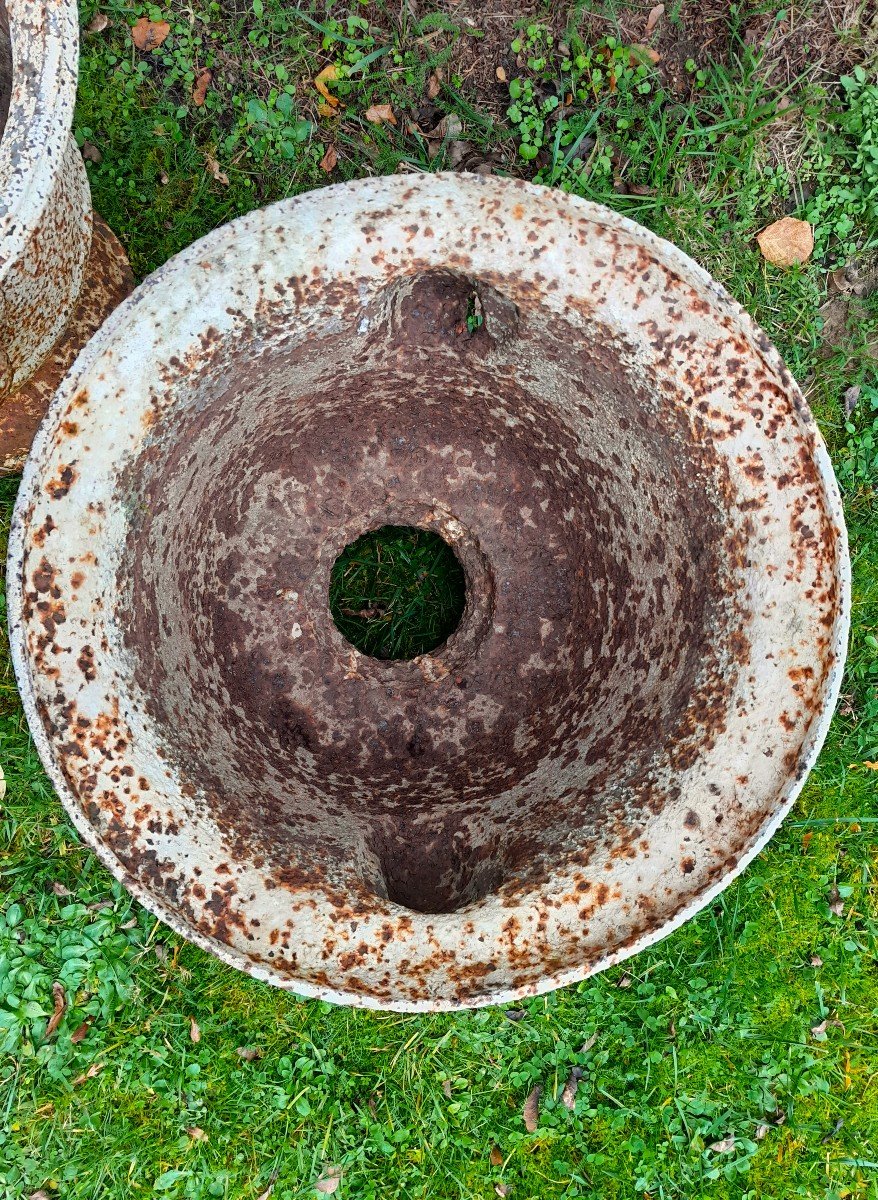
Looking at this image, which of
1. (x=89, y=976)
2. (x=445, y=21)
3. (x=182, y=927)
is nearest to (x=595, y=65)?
(x=445, y=21)

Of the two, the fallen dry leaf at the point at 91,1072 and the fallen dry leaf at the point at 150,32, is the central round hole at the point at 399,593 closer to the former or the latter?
the fallen dry leaf at the point at 91,1072

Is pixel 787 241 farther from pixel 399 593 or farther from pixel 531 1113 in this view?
pixel 531 1113

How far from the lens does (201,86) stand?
247 centimetres

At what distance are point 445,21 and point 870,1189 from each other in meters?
3.46

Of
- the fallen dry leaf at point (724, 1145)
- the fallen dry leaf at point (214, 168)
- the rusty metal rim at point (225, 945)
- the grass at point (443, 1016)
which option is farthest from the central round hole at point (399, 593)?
the fallen dry leaf at point (724, 1145)

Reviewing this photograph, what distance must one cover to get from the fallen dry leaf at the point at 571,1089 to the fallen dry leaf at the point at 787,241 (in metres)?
2.34

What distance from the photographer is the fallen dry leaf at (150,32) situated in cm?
245

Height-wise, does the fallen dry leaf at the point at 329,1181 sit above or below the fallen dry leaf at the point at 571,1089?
below

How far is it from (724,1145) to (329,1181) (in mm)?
1103

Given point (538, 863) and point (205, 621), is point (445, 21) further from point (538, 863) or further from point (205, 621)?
point (538, 863)

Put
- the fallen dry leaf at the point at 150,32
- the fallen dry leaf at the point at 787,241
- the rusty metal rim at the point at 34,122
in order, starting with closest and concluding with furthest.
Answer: the rusty metal rim at the point at 34,122 → the fallen dry leaf at the point at 150,32 → the fallen dry leaf at the point at 787,241

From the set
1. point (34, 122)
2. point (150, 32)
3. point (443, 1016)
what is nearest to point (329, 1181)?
point (443, 1016)

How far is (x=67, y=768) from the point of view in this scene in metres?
1.46

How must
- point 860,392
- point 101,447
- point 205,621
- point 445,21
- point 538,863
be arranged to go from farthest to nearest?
point 860,392, point 445,21, point 205,621, point 538,863, point 101,447
